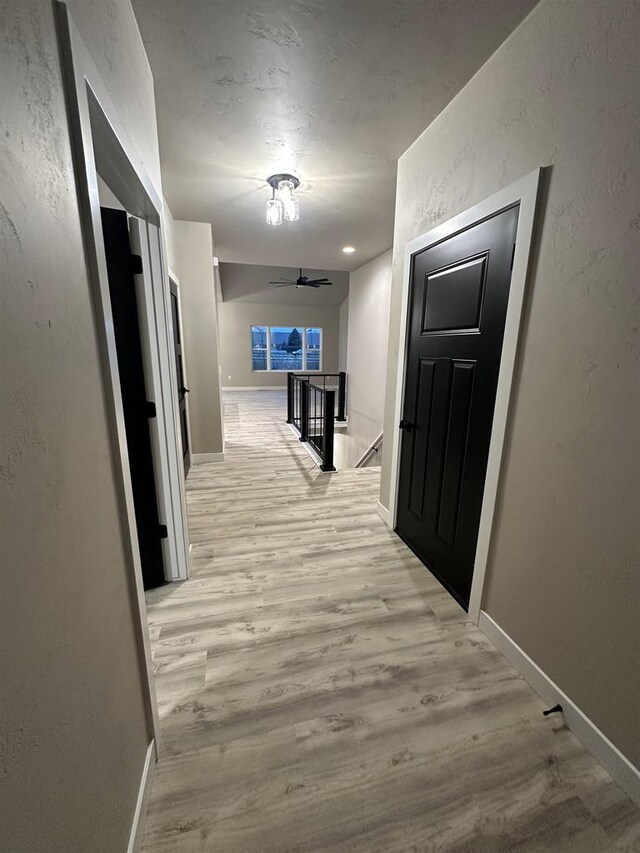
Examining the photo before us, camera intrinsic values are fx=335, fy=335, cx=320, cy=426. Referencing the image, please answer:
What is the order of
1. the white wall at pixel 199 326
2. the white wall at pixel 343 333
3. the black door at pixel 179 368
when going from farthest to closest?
the white wall at pixel 343 333 → the white wall at pixel 199 326 → the black door at pixel 179 368

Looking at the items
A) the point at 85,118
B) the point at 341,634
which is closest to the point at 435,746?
the point at 341,634

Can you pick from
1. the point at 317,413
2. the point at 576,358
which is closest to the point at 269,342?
the point at 317,413

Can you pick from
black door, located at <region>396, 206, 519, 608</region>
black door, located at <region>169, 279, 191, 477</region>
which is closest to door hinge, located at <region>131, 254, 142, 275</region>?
black door, located at <region>169, 279, 191, 477</region>

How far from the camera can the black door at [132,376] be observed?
1.57 metres

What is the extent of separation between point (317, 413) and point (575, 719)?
13.0ft

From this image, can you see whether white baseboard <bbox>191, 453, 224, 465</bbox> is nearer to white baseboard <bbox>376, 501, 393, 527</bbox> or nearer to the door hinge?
white baseboard <bbox>376, 501, 393, 527</bbox>

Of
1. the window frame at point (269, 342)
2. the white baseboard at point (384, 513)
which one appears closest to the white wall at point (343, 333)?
the window frame at point (269, 342)

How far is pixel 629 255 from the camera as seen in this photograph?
1004mm

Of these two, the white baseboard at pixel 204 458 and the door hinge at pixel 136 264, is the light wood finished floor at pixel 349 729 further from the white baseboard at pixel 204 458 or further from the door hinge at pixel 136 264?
the white baseboard at pixel 204 458

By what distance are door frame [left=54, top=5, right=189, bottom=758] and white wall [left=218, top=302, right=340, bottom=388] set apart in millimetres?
8760

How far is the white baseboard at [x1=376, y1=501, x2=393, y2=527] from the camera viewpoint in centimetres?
263

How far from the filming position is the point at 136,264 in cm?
163

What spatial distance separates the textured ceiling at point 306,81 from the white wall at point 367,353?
200 centimetres

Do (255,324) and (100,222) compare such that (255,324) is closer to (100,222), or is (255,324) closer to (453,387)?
(453,387)
